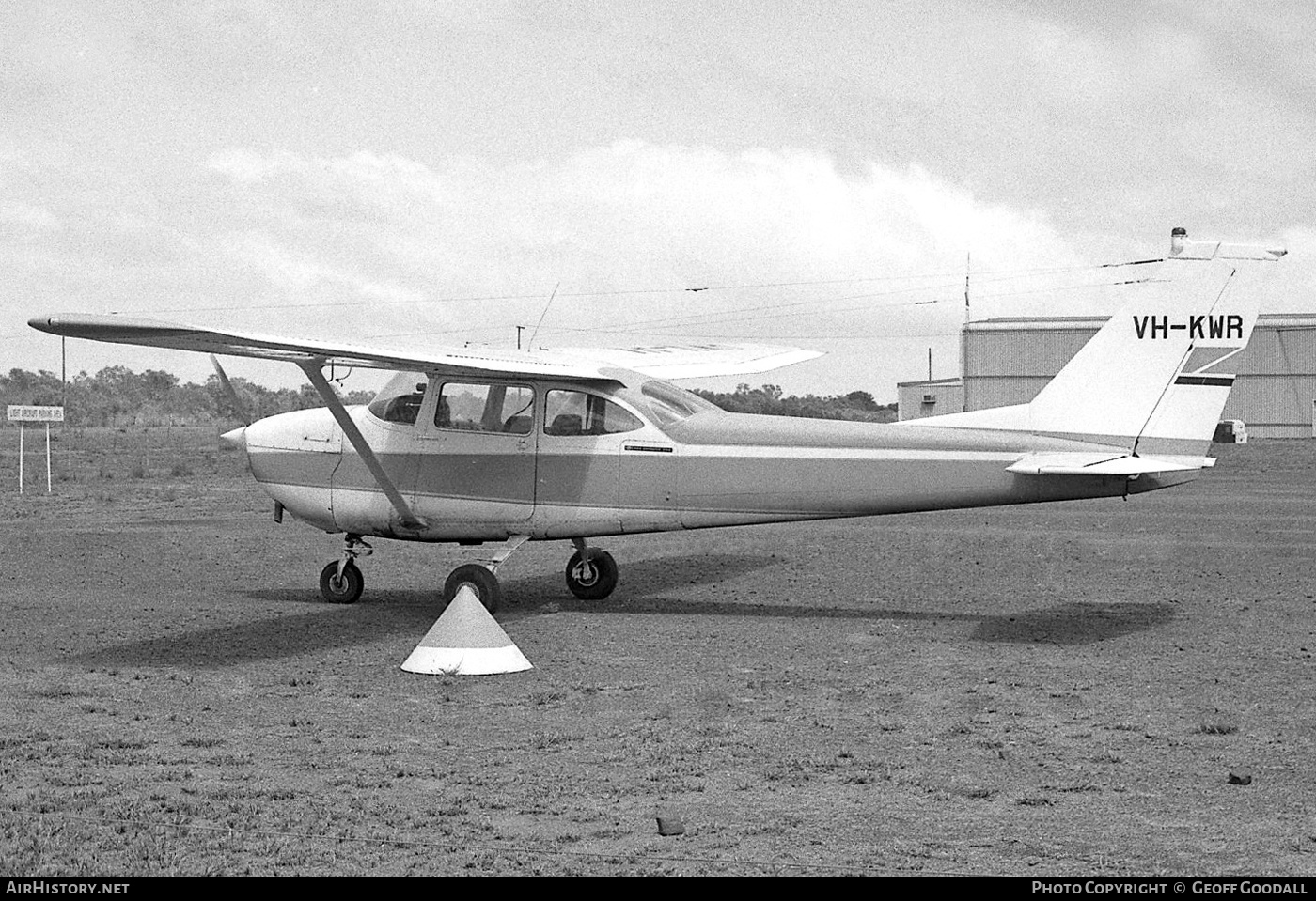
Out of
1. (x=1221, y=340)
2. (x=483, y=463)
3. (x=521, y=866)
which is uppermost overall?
(x=1221, y=340)

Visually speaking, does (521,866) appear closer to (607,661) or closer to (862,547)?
(607,661)

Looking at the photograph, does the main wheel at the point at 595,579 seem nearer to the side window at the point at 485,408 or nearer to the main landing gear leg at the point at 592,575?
the main landing gear leg at the point at 592,575

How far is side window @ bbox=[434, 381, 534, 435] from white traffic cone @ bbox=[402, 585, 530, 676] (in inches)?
137

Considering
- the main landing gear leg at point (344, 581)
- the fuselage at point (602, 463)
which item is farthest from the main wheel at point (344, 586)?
the fuselage at point (602, 463)

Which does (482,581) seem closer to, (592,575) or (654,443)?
(592,575)

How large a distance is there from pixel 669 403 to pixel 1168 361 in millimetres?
4461

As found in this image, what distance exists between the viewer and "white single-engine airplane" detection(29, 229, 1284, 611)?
449 inches

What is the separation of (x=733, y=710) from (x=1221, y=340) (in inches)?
223

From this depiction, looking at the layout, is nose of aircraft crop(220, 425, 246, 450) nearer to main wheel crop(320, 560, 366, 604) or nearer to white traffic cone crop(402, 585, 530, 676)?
main wheel crop(320, 560, 366, 604)

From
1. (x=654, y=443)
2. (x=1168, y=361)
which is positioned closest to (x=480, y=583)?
(x=654, y=443)

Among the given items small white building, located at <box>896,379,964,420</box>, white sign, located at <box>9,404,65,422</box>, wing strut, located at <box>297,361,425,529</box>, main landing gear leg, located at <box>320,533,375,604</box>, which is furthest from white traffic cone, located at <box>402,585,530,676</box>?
small white building, located at <box>896,379,964,420</box>

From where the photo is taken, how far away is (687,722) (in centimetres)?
810

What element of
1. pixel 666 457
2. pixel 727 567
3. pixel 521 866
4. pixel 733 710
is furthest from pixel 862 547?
pixel 521 866
